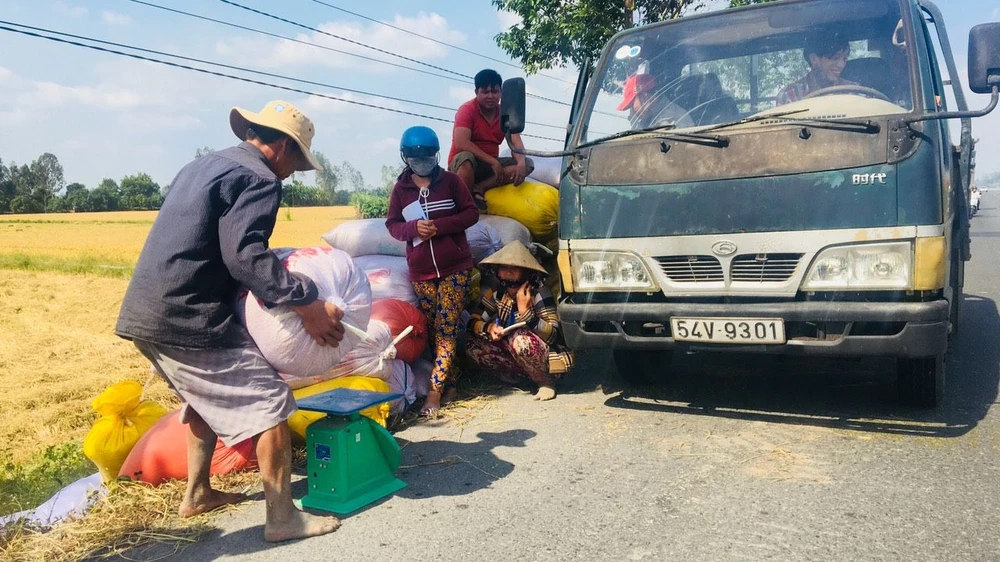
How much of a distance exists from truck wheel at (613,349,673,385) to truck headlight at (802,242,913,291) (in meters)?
1.54

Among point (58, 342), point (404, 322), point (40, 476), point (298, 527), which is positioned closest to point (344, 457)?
point (298, 527)

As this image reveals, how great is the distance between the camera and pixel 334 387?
427 centimetres

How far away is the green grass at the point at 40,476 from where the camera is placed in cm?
399

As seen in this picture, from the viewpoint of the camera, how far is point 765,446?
3.96 m

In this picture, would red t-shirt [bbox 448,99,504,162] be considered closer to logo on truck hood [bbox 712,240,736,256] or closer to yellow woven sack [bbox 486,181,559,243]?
yellow woven sack [bbox 486,181,559,243]

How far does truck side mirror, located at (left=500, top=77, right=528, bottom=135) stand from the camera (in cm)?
498

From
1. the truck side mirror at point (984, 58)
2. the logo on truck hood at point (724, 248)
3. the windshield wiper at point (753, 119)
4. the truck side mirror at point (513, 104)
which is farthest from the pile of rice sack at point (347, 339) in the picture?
the truck side mirror at point (984, 58)

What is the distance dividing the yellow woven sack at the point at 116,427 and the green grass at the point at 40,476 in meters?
0.49

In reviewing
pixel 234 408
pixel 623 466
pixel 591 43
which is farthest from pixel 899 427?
pixel 591 43

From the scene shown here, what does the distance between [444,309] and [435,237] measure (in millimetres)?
498

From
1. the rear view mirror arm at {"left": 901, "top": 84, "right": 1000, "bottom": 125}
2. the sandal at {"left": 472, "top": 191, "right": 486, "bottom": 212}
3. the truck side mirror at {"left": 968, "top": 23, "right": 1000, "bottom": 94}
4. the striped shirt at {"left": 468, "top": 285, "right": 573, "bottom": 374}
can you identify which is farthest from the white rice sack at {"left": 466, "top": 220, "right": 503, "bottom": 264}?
the truck side mirror at {"left": 968, "top": 23, "right": 1000, "bottom": 94}

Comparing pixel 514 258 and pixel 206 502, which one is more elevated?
pixel 514 258

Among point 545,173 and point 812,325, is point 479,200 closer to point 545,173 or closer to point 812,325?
point 545,173

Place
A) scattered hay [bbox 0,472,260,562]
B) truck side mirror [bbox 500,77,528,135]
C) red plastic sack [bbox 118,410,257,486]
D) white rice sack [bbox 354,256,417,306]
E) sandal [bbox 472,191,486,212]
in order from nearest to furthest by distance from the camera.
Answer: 1. scattered hay [bbox 0,472,260,562]
2. red plastic sack [bbox 118,410,257,486]
3. truck side mirror [bbox 500,77,528,135]
4. white rice sack [bbox 354,256,417,306]
5. sandal [bbox 472,191,486,212]
